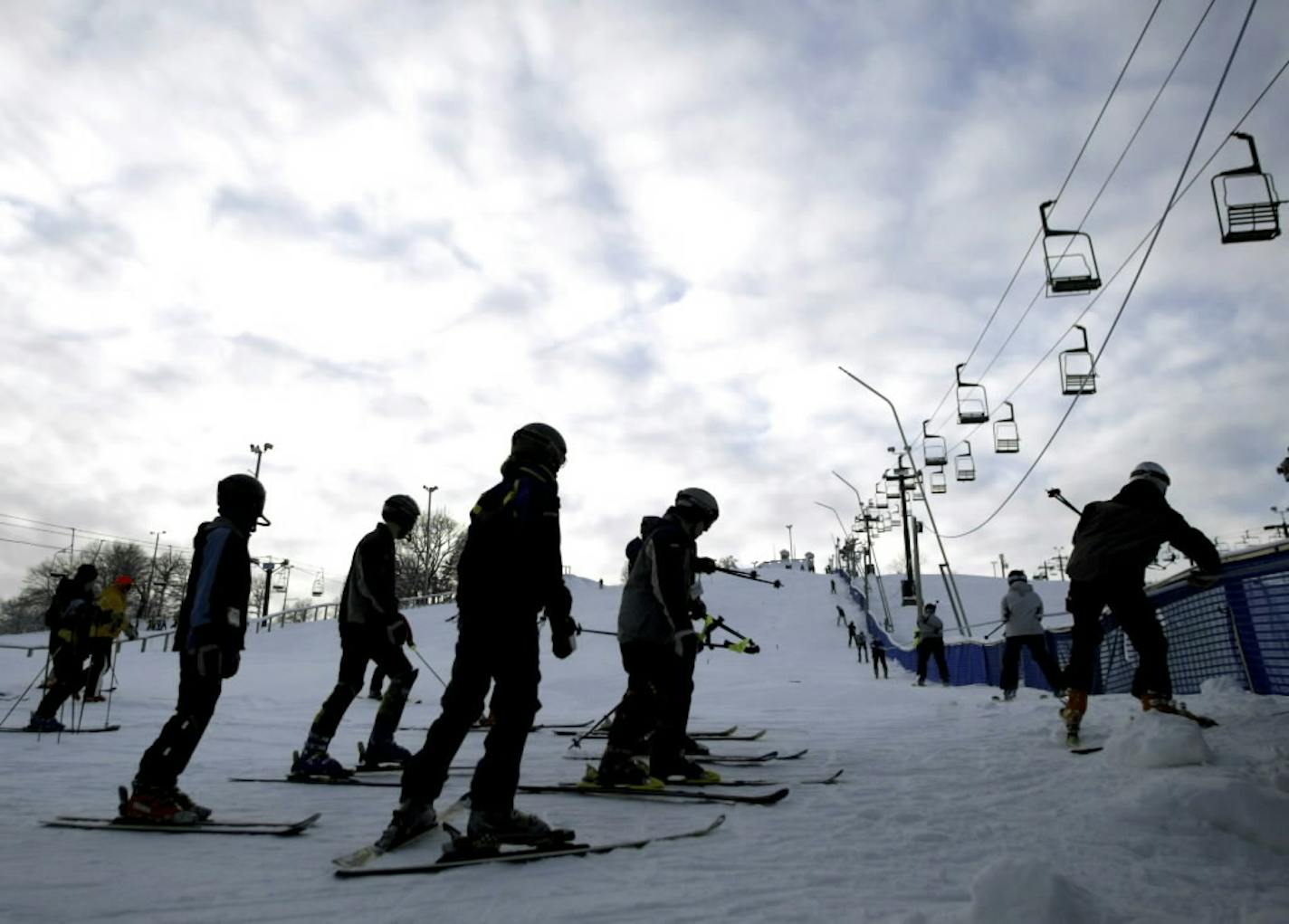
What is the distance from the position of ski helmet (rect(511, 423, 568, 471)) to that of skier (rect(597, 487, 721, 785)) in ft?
5.12

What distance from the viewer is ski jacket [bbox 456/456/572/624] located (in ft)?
11.5

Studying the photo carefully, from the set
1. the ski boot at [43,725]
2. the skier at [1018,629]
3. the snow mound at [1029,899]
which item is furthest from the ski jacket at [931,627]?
the snow mound at [1029,899]

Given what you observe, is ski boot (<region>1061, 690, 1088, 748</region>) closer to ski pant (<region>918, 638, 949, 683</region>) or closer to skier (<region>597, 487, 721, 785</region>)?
skier (<region>597, 487, 721, 785</region>)

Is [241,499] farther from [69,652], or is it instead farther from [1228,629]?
[1228,629]

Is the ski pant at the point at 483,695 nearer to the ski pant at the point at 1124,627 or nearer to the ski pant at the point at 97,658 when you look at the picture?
the ski pant at the point at 1124,627

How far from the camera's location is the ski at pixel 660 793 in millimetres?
4133

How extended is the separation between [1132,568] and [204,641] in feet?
18.7

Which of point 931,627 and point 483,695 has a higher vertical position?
point 931,627

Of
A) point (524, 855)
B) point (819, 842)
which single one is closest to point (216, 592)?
point (524, 855)

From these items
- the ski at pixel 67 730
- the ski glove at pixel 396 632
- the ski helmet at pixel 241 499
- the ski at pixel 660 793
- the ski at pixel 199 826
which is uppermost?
the ski helmet at pixel 241 499

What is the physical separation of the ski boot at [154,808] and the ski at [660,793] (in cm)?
165

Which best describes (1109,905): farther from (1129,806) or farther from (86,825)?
(86,825)

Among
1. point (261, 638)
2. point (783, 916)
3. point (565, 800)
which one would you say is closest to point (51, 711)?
point (565, 800)

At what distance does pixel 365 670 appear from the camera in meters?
5.83
